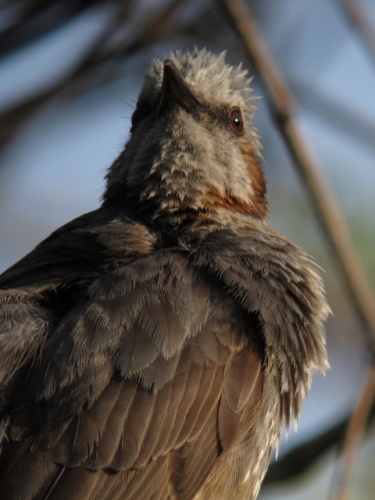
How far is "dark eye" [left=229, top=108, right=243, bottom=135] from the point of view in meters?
5.68

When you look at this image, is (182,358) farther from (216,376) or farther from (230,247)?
(230,247)

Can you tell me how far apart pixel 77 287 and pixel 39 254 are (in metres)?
0.48

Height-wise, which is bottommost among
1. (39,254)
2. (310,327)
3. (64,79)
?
(310,327)

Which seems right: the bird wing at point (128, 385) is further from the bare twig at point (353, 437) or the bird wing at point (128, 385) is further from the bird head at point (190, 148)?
the bird head at point (190, 148)

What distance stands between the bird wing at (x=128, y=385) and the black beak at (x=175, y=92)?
3.85ft

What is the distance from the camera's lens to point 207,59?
5.80 metres

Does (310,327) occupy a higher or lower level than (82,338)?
lower

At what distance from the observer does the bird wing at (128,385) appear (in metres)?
3.76

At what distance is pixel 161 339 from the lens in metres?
4.07

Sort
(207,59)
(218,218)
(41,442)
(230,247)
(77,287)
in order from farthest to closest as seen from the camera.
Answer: (207,59), (218,218), (230,247), (77,287), (41,442)

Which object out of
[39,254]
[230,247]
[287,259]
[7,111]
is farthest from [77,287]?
[7,111]

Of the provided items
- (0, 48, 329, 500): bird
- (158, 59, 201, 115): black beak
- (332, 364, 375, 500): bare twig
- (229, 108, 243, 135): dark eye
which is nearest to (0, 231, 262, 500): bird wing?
(0, 48, 329, 500): bird

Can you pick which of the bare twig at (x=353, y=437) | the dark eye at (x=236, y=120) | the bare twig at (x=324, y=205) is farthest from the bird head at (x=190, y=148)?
the bare twig at (x=353, y=437)

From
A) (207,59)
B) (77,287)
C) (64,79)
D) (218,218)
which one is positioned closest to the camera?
(77,287)
